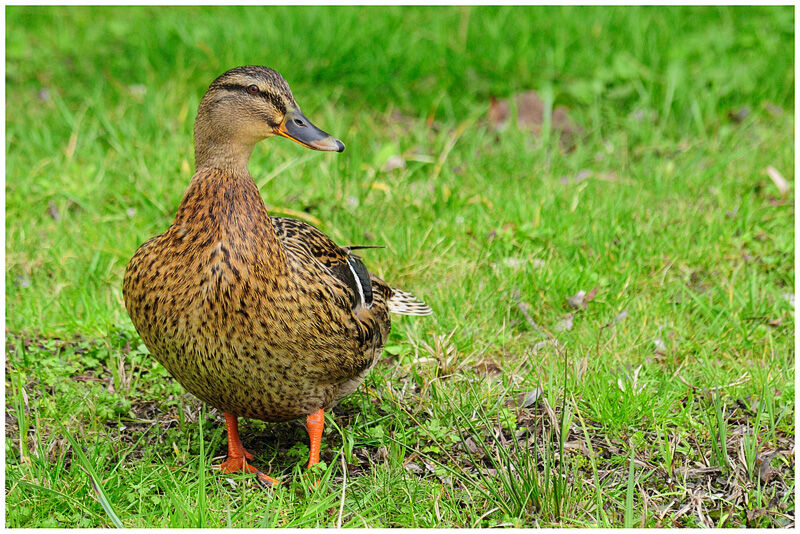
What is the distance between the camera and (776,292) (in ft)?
13.5

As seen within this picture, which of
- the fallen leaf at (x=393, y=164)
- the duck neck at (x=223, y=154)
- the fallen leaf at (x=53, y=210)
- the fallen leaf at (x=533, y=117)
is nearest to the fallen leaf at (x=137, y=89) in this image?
the fallen leaf at (x=53, y=210)

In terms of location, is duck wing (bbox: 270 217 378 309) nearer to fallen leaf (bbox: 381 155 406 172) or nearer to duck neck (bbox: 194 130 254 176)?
duck neck (bbox: 194 130 254 176)

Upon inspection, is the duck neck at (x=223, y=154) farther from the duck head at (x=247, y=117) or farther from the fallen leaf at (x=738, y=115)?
the fallen leaf at (x=738, y=115)

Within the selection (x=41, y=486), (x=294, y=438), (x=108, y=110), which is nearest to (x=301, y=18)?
(x=108, y=110)

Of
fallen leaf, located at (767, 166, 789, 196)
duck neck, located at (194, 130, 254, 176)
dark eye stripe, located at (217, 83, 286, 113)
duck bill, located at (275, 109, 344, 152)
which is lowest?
fallen leaf, located at (767, 166, 789, 196)

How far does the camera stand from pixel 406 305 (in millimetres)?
3643

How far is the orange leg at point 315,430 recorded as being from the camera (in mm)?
3162

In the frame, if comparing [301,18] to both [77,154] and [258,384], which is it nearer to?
[77,154]

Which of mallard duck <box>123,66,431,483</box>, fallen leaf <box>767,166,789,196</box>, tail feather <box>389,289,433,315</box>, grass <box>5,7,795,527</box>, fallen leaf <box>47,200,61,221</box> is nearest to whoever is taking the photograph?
mallard duck <box>123,66,431,483</box>

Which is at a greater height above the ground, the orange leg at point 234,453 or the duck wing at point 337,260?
the duck wing at point 337,260

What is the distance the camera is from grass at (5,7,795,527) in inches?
118

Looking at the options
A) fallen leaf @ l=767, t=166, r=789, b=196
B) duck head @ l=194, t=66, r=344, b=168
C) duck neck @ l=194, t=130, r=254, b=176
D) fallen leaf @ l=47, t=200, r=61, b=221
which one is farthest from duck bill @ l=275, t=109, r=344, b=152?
fallen leaf @ l=767, t=166, r=789, b=196

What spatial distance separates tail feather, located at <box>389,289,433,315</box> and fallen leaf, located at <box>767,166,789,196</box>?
2161 mm

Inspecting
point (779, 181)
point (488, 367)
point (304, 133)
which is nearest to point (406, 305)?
point (488, 367)
